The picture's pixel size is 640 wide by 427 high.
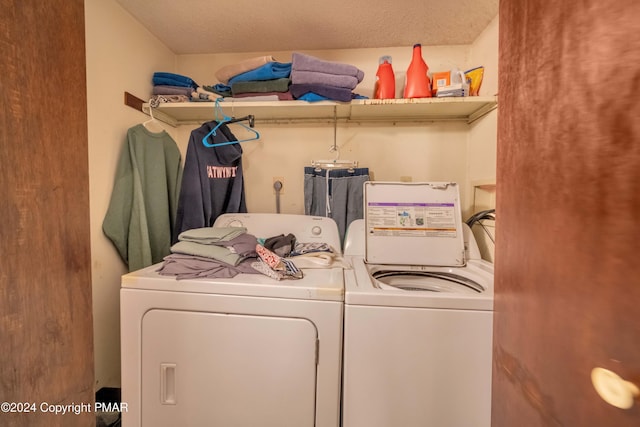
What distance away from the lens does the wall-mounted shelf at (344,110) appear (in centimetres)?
129

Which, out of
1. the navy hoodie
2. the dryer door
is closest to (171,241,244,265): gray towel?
the dryer door

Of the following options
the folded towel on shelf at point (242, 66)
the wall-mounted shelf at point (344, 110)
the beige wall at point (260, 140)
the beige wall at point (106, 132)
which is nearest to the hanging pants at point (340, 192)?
the beige wall at point (260, 140)

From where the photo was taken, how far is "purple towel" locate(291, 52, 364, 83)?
1.23 meters

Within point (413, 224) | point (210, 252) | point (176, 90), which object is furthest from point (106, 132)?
point (413, 224)

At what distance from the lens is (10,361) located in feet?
1.15

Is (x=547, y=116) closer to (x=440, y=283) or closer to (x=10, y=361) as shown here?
(x=10, y=361)

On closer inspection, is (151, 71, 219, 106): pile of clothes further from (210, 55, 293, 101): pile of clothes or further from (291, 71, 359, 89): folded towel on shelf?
(291, 71, 359, 89): folded towel on shelf

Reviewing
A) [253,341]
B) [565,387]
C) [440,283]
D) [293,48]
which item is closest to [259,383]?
[253,341]

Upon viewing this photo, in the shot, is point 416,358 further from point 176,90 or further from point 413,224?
point 176,90

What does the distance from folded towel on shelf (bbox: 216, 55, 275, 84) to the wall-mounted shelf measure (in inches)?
7.0

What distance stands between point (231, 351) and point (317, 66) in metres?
1.36

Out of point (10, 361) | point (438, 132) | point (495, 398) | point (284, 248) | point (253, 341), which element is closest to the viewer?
point (10, 361)

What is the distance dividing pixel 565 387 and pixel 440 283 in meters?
0.94

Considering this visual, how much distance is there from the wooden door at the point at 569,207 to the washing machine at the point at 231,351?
0.52m
